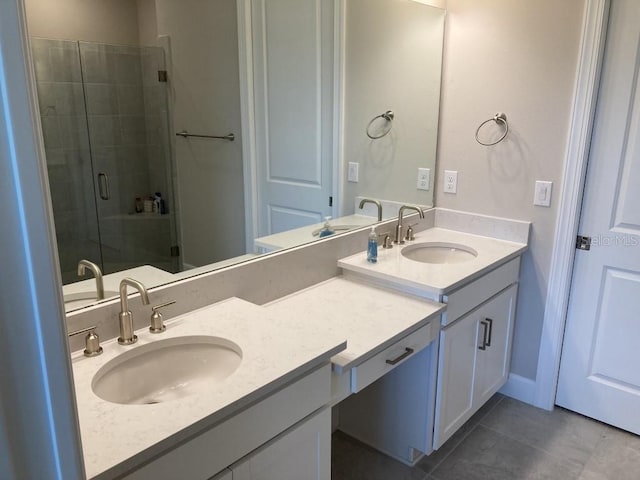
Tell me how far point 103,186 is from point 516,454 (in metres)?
2.03

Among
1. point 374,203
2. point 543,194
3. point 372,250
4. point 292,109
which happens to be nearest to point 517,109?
point 543,194

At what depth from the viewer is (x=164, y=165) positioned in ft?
5.25

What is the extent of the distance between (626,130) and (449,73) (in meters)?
0.85

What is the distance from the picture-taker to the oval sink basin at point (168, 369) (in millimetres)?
1342

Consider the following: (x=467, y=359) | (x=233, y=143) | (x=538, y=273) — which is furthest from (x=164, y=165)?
(x=538, y=273)

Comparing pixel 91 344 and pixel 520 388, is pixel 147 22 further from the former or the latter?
pixel 520 388

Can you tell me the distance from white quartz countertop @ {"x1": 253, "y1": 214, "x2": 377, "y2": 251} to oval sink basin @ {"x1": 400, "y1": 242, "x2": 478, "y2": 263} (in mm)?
244

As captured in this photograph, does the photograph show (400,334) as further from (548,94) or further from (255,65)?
(548,94)

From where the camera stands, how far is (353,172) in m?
2.39

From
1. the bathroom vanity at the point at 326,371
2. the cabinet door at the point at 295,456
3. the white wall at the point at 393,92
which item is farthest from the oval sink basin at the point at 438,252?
the cabinet door at the point at 295,456

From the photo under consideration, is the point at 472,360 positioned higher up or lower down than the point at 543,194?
lower down

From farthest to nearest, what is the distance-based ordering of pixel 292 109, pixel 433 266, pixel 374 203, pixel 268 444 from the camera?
pixel 374 203
pixel 433 266
pixel 292 109
pixel 268 444

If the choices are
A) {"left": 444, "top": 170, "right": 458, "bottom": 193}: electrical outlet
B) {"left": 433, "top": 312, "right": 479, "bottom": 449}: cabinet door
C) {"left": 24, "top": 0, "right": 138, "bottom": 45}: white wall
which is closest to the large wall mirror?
{"left": 24, "top": 0, "right": 138, "bottom": 45}: white wall

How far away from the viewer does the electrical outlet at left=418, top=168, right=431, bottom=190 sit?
268 centimetres
